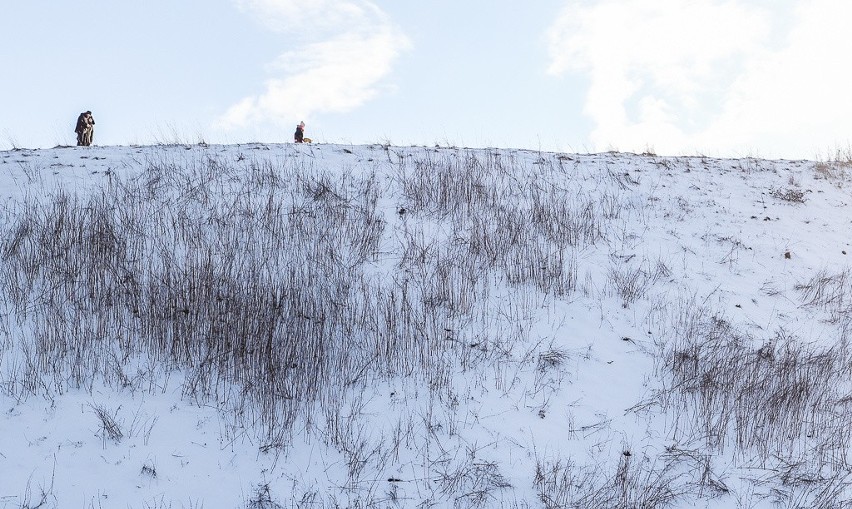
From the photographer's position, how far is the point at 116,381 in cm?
465

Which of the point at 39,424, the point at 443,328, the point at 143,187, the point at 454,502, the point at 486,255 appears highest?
the point at 143,187

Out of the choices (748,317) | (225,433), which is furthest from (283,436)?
(748,317)

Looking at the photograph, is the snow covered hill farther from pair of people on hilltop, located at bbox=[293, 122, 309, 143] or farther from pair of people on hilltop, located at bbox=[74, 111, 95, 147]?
pair of people on hilltop, located at bbox=[293, 122, 309, 143]

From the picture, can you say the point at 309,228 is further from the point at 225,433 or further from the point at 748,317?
the point at 748,317

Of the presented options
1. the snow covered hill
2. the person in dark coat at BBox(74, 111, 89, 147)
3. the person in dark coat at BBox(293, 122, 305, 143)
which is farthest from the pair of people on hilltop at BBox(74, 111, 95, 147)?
the snow covered hill

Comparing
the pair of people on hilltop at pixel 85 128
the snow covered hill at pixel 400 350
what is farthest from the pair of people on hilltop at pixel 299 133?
the snow covered hill at pixel 400 350

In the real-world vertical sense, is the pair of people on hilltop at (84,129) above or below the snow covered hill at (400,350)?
above

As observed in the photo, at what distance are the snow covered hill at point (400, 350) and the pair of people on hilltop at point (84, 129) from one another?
511 centimetres

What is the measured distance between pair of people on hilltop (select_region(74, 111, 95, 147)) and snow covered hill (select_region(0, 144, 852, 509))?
5.11 meters

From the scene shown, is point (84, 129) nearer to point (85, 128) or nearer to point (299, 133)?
point (85, 128)

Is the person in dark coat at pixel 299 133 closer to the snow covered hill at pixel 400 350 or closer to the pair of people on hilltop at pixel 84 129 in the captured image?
the pair of people on hilltop at pixel 84 129

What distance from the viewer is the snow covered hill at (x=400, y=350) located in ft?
13.3

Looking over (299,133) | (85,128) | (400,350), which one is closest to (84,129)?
(85,128)

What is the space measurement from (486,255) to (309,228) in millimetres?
2286
